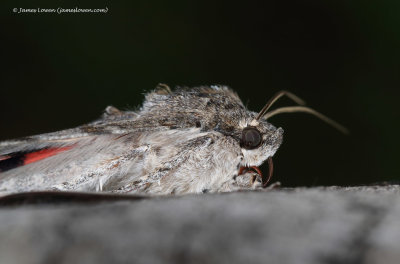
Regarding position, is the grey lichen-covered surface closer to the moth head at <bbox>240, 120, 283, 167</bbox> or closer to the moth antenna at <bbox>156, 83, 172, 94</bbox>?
the moth head at <bbox>240, 120, 283, 167</bbox>

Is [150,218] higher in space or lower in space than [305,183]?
higher

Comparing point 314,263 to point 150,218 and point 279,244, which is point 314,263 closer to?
point 279,244

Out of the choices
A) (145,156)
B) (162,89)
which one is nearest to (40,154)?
(145,156)

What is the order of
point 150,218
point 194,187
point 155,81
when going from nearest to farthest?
point 150,218
point 194,187
point 155,81

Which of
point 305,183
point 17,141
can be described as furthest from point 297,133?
point 17,141

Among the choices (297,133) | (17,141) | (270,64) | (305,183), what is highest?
(270,64)

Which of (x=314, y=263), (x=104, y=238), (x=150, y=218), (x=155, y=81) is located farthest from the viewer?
(x=155, y=81)

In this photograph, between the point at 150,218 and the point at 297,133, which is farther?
the point at 297,133

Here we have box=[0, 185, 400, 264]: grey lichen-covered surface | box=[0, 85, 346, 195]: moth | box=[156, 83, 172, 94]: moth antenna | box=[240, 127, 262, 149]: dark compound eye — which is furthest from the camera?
box=[156, 83, 172, 94]: moth antenna

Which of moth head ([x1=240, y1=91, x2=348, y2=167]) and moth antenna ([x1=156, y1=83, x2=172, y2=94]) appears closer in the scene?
moth head ([x1=240, y1=91, x2=348, y2=167])

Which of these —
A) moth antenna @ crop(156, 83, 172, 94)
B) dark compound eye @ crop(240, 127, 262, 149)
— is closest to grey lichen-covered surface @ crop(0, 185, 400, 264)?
dark compound eye @ crop(240, 127, 262, 149)
